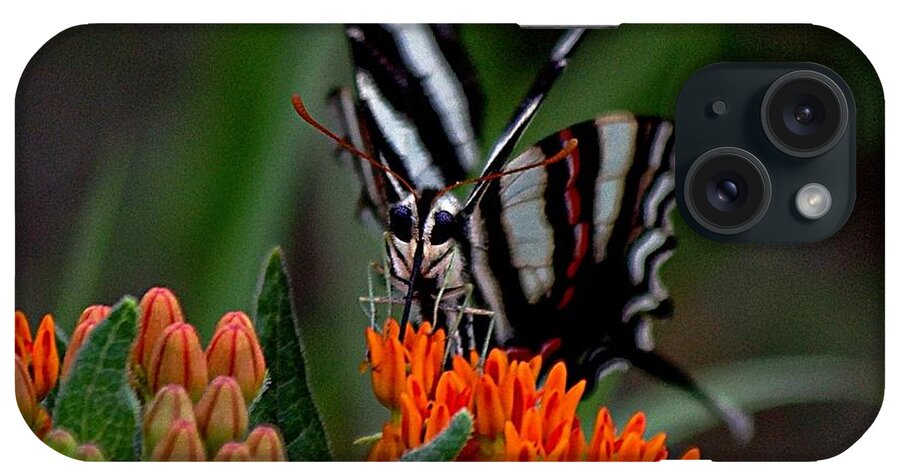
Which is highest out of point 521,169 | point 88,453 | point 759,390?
point 521,169

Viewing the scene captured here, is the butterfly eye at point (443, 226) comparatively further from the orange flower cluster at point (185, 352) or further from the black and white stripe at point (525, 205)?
the orange flower cluster at point (185, 352)

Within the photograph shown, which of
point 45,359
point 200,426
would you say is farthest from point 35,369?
point 200,426

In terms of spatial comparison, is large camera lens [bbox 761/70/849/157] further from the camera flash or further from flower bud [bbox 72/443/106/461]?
flower bud [bbox 72/443/106/461]

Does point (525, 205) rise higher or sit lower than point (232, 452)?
higher

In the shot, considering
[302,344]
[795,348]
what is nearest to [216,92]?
[302,344]

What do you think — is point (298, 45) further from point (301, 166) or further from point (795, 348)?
point (795, 348)

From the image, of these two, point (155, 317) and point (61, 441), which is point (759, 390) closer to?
point (155, 317)

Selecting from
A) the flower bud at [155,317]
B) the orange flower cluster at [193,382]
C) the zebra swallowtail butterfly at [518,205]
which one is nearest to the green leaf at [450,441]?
the zebra swallowtail butterfly at [518,205]
